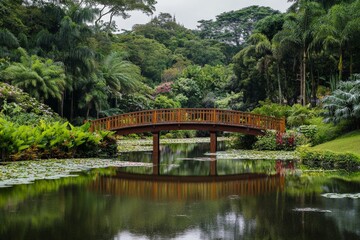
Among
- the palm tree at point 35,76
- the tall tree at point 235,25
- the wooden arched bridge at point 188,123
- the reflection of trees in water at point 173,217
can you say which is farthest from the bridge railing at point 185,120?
the tall tree at point 235,25

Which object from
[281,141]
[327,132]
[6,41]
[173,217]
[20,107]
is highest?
[6,41]

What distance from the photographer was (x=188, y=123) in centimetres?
2645

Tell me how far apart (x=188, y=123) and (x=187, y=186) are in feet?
39.5

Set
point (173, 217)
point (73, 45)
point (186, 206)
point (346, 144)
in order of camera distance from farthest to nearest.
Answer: point (73, 45) < point (346, 144) < point (186, 206) < point (173, 217)

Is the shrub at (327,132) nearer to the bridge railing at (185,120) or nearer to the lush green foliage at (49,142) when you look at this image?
the bridge railing at (185,120)

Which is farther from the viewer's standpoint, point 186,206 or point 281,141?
point 281,141

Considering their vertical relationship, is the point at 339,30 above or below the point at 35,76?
above

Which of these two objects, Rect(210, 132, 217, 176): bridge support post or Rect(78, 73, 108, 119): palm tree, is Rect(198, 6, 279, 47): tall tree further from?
Rect(210, 132, 217, 176): bridge support post

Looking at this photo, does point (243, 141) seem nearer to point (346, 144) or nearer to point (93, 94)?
point (346, 144)

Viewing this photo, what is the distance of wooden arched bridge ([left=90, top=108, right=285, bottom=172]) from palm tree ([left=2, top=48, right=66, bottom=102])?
22.2 ft

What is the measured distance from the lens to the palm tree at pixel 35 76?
31234mm

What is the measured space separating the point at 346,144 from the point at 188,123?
8.32 metres

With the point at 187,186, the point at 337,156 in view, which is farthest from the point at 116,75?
the point at 187,186

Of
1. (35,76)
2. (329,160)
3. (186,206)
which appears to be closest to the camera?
(186,206)
